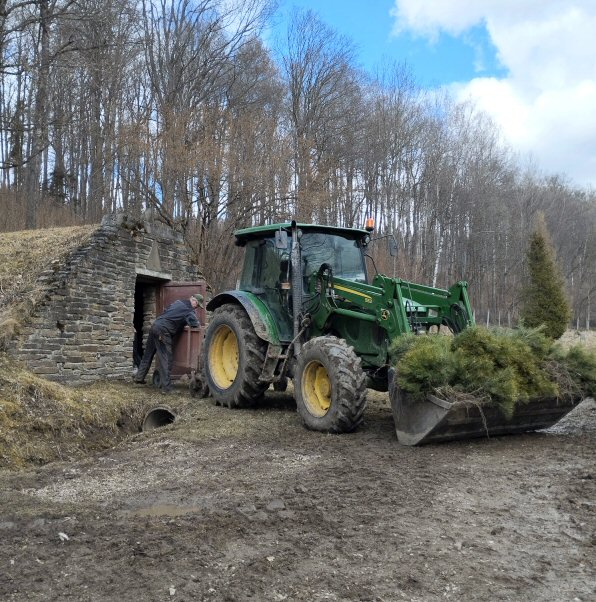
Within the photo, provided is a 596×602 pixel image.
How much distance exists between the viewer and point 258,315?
8680mm

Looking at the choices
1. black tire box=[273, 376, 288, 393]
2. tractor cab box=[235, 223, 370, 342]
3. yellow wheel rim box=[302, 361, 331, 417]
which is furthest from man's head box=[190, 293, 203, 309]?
yellow wheel rim box=[302, 361, 331, 417]

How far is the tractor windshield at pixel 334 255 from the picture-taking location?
863 cm

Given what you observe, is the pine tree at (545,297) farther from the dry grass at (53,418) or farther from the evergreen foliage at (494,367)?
the evergreen foliage at (494,367)

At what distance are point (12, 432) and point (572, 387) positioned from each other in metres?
6.17

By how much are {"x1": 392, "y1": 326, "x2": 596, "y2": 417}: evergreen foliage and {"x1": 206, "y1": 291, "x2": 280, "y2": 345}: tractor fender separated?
2.26m

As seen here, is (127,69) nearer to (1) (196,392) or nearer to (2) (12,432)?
(1) (196,392)

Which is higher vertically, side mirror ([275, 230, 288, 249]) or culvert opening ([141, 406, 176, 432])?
side mirror ([275, 230, 288, 249])

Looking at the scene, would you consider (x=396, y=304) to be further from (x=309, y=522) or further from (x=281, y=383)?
(x=309, y=522)

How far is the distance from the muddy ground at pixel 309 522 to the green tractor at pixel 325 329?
33 centimetres

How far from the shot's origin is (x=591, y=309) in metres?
56.8

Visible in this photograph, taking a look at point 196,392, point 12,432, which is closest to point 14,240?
point 196,392

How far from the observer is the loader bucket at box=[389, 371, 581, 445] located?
6215 millimetres

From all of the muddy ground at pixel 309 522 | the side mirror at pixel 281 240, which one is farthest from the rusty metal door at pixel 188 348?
the muddy ground at pixel 309 522

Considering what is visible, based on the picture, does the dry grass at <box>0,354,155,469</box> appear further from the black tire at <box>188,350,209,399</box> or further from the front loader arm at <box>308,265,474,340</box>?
the front loader arm at <box>308,265,474,340</box>
